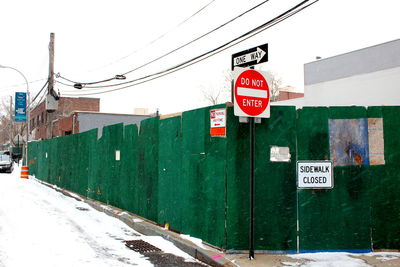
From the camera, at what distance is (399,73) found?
29.8m

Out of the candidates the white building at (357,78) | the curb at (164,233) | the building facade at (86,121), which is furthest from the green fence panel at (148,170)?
the building facade at (86,121)

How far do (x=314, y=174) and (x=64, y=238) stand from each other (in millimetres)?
5382

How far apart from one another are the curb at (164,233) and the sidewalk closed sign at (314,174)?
196cm

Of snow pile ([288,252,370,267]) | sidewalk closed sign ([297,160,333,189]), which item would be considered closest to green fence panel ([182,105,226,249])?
sidewalk closed sign ([297,160,333,189])

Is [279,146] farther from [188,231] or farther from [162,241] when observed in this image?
[162,241]

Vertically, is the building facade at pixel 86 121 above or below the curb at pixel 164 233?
above

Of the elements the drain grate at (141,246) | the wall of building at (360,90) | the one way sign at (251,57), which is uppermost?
the wall of building at (360,90)

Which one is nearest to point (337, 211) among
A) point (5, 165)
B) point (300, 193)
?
point (300, 193)

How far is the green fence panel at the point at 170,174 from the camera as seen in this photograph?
29.4ft

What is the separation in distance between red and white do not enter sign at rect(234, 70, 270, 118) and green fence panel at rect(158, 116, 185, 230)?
249cm

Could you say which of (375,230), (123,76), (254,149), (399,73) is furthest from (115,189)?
(399,73)

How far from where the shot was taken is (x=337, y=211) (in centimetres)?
724

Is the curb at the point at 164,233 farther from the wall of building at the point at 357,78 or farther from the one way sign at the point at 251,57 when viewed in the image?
the wall of building at the point at 357,78

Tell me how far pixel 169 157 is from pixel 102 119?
3716 cm
